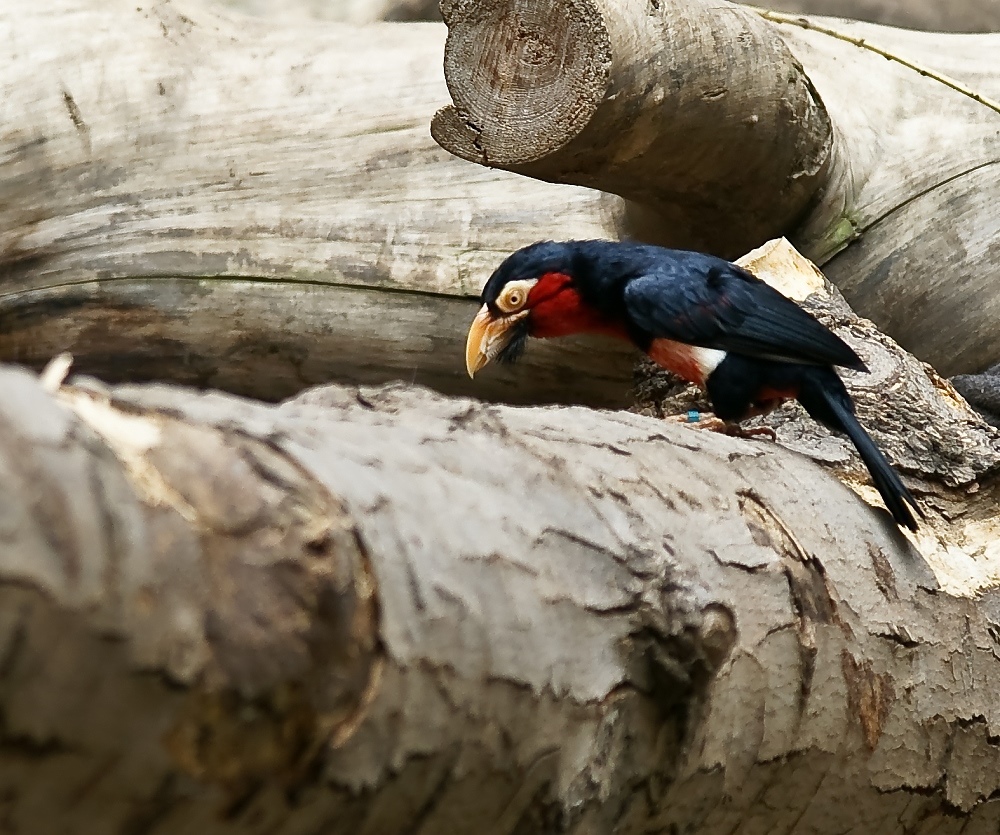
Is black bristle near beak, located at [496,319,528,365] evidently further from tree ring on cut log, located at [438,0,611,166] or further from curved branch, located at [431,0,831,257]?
tree ring on cut log, located at [438,0,611,166]

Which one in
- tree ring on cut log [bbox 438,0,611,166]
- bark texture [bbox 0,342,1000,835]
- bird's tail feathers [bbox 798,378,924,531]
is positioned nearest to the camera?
bark texture [bbox 0,342,1000,835]

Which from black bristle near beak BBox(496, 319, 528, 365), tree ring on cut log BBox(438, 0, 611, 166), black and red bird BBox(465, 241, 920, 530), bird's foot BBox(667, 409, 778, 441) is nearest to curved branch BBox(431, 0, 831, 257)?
tree ring on cut log BBox(438, 0, 611, 166)

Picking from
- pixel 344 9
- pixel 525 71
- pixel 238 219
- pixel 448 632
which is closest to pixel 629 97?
pixel 525 71

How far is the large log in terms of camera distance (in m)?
2.11

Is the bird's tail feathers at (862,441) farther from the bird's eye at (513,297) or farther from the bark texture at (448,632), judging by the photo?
the bird's eye at (513,297)

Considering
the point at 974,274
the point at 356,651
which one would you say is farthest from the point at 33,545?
the point at 974,274

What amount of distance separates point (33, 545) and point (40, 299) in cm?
251

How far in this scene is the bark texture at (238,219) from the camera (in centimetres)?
295

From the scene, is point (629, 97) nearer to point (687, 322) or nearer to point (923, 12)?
point (687, 322)

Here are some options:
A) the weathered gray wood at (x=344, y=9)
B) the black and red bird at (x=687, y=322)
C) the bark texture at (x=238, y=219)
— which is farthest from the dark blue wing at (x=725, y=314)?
the weathered gray wood at (x=344, y=9)

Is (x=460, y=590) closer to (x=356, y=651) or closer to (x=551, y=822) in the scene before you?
(x=356, y=651)

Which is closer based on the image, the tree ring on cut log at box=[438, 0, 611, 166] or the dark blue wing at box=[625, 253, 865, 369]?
the tree ring on cut log at box=[438, 0, 611, 166]

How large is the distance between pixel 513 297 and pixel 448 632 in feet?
5.75

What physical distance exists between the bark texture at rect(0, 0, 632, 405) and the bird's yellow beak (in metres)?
0.34
